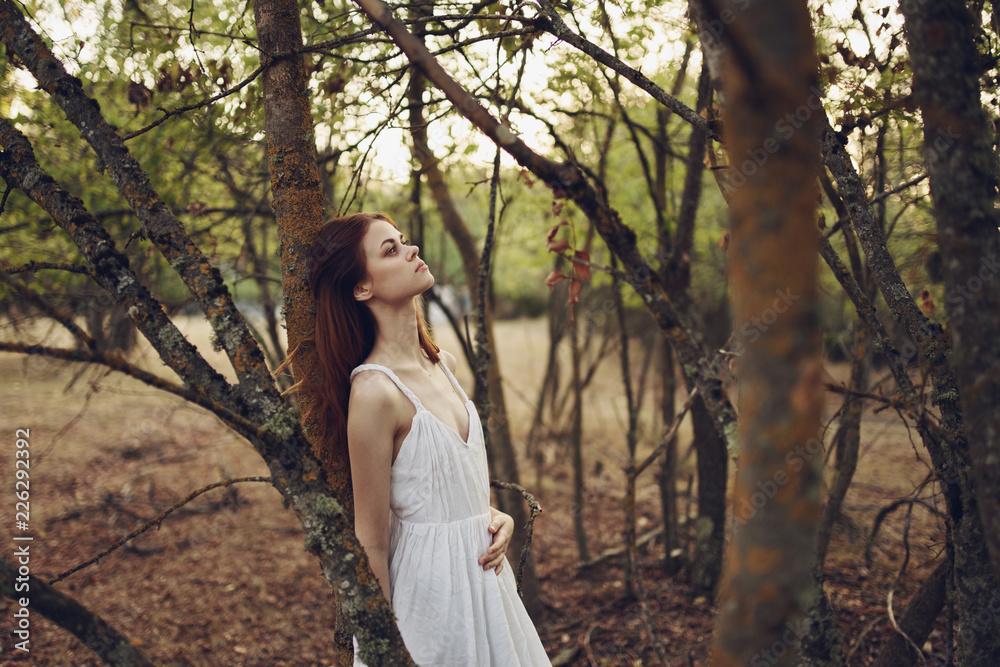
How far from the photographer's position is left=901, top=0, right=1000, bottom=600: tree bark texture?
3.31 feet

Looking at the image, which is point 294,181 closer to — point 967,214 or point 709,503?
point 967,214

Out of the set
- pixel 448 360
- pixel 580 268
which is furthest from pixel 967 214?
pixel 448 360

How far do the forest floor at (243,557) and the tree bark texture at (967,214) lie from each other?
7.05 ft

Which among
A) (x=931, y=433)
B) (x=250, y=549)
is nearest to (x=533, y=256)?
(x=250, y=549)

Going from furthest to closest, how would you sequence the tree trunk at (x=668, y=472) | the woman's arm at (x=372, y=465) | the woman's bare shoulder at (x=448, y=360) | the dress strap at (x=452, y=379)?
the tree trunk at (x=668, y=472), the woman's bare shoulder at (x=448, y=360), the dress strap at (x=452, y=379), the woman's arm at (x=372, y=465)

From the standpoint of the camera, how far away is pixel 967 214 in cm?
103

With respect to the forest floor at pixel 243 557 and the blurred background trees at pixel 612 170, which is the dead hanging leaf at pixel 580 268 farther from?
the forest floor at pixel 243 557

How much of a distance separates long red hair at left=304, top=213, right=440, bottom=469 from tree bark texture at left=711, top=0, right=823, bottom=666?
52.8 inches

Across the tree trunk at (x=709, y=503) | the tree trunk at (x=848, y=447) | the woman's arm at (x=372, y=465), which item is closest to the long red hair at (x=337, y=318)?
the woman's arm at (x=372, y=465)

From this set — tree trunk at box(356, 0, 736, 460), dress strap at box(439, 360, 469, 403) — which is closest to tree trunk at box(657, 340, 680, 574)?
dress strap at box(439, 360, 469, 403)

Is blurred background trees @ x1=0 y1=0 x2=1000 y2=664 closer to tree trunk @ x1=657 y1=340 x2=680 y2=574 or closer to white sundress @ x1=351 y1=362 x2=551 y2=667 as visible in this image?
tree trunk @ x1=657 y1=340 x2=680 y2=574

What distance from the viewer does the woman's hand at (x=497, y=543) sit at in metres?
1.94

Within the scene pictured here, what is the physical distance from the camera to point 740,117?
778mm

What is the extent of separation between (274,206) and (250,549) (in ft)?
14.6
